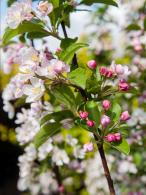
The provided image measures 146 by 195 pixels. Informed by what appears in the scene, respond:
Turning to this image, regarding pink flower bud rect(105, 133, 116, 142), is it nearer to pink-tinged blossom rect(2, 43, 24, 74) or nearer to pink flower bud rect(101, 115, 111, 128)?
pink flower bud rect(101, 115, 111, 128)

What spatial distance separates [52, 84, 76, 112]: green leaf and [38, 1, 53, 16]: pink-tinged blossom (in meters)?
0.28

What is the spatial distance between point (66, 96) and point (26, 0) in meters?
0.41

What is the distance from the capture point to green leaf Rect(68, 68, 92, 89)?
1783 mm

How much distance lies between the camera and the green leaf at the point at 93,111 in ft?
5.96

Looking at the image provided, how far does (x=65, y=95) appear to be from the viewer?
6.40 ft

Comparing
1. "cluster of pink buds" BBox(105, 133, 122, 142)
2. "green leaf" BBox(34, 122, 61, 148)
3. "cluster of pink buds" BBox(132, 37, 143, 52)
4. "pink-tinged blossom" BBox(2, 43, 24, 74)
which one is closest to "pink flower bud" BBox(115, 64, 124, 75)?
"cluster of pink buds" BBox(105, 133, 122, 142)

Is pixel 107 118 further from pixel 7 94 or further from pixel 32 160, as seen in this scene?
pixel 32 160

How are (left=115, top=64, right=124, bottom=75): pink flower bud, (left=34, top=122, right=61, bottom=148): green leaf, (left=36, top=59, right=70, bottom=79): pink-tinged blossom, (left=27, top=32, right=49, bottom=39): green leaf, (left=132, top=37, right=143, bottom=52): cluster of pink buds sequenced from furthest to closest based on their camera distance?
(left=132, top=37, right=143, bottom=52): cluster of pink buds < (left=34, top=122, right=61, bottom=148): green leaf < (left=27, top=32, right=49, bottom=39): green leaf < (left=115, top=64, right=124, bottom=75): pink flower bud < (left=36, top=59, right=70, bottom=79): pink-tinged blossom

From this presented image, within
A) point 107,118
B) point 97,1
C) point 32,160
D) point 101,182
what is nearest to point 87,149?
point 107,118

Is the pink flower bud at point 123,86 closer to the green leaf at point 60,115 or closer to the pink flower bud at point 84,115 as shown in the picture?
the pink flower bud at point 84,115

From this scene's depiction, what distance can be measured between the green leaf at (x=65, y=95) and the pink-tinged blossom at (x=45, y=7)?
11.1 inches

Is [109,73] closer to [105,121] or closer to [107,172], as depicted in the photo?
[105,121]

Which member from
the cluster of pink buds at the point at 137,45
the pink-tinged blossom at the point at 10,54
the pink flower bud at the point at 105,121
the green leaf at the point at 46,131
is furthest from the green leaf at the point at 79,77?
the cluster of pink buds at the point at 137,45

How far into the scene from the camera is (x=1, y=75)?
31.0ft
